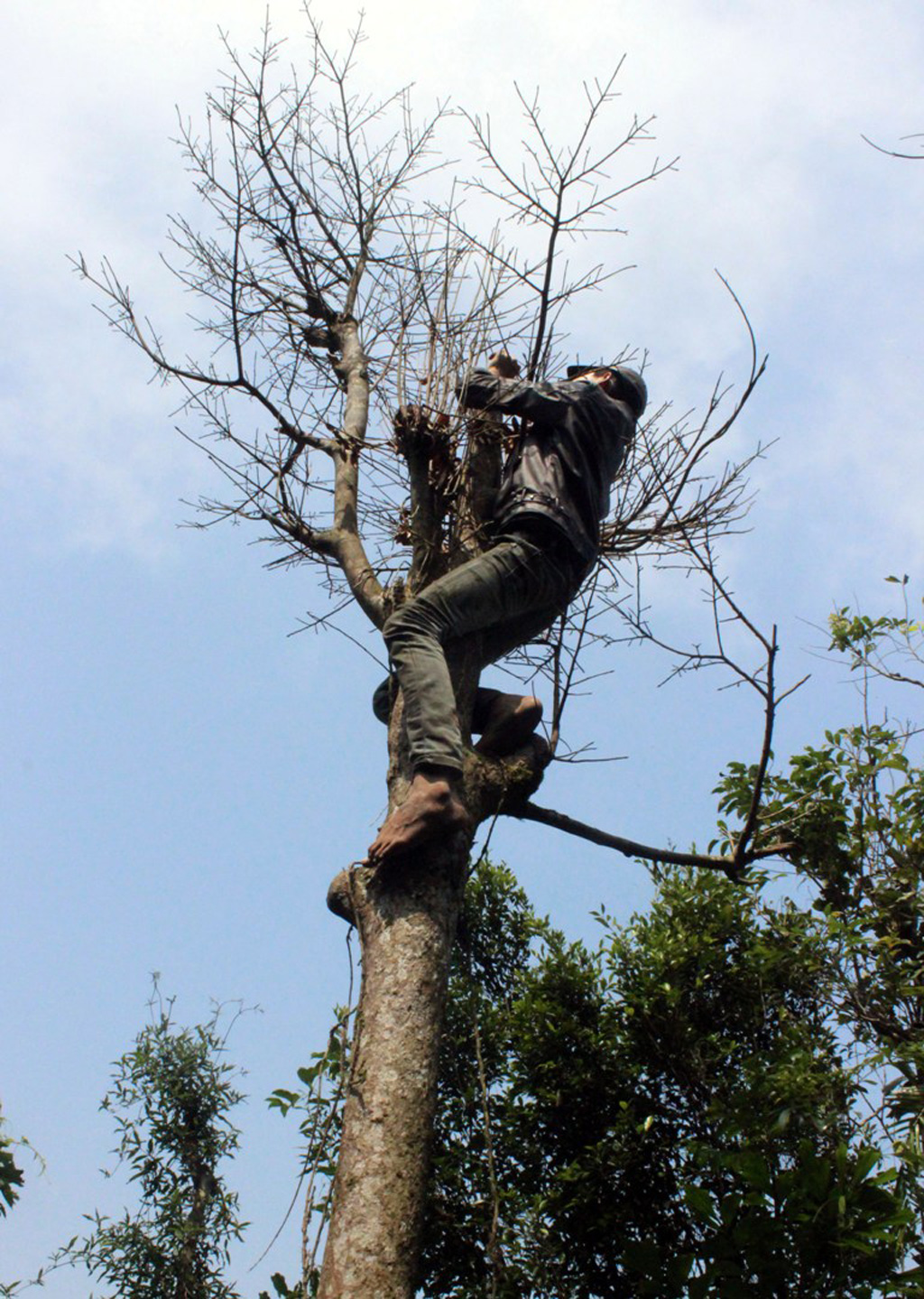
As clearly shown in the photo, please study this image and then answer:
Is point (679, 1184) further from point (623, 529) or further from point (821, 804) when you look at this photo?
point (623, 529)

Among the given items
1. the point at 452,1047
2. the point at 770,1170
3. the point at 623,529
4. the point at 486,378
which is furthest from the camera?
the point at 452,1047

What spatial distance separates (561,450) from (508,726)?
1.08 meters

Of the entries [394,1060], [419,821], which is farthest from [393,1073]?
[419,821]

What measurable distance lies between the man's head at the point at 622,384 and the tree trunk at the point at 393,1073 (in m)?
2.24

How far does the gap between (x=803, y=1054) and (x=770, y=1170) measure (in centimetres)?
57

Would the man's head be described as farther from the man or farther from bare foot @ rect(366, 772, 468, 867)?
bare foot @ rect(366, 772, 468, 867)

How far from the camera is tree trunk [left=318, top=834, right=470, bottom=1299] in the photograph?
304 cm

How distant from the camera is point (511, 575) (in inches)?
170

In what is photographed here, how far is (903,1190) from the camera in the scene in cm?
388

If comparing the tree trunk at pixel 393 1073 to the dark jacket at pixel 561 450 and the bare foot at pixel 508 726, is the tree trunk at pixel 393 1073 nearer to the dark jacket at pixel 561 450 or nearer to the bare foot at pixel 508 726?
the bare foot at pixel 508 726

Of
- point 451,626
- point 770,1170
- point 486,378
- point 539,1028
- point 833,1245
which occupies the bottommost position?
point 833,1245

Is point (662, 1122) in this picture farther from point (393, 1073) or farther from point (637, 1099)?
point (393, 1073)

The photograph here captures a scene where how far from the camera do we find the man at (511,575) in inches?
150

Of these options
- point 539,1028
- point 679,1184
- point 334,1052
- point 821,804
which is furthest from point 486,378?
point 679,1184
